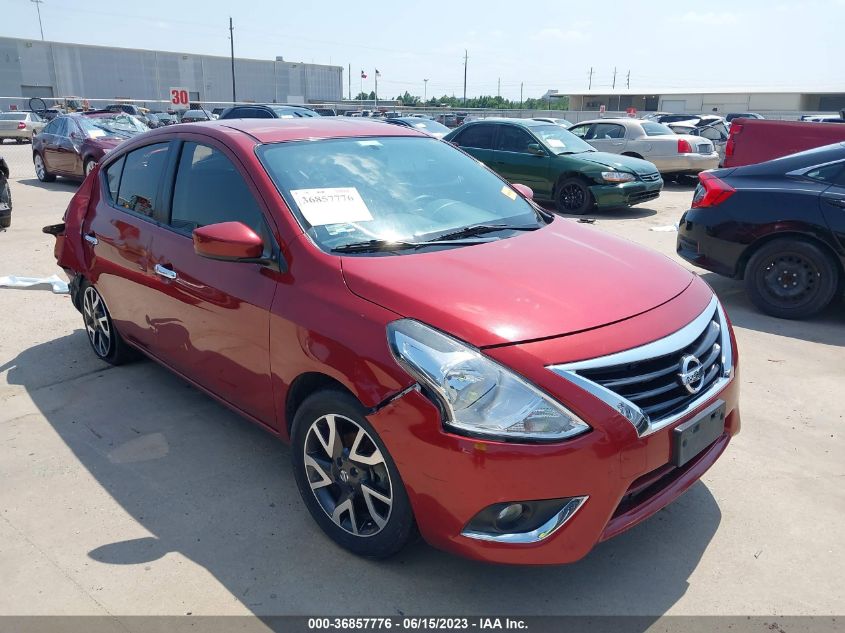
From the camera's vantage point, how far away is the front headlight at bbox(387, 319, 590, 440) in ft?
7.41

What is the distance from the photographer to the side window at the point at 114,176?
448 cm

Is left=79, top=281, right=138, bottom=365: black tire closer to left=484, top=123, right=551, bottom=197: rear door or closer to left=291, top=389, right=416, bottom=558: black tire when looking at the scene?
left=291, top=389, right=416, bottom=558: black tire

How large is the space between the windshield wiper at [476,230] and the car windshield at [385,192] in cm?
2

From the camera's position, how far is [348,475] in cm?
276

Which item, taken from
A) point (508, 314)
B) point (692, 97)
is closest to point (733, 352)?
point (508, 314)

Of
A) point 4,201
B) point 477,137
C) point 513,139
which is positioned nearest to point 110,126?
point 4,201

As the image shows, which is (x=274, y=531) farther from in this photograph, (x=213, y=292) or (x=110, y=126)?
(x=110, y=126)

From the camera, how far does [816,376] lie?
468 centimetres

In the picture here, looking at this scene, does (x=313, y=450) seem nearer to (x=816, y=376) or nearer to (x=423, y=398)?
(x=423, y=398)

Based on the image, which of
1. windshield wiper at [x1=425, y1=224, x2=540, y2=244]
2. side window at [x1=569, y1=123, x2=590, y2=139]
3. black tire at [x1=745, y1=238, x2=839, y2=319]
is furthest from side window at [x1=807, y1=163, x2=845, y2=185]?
side window at [x1=569, y1=123, x2=590, y2=139]

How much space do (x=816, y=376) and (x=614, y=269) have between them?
258cm

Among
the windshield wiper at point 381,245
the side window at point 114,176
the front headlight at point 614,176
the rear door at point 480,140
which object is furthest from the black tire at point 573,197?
the windshield wiper at point 381,245

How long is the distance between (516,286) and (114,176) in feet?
10.3

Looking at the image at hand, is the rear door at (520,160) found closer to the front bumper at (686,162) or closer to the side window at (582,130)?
the side window at (582,130)
